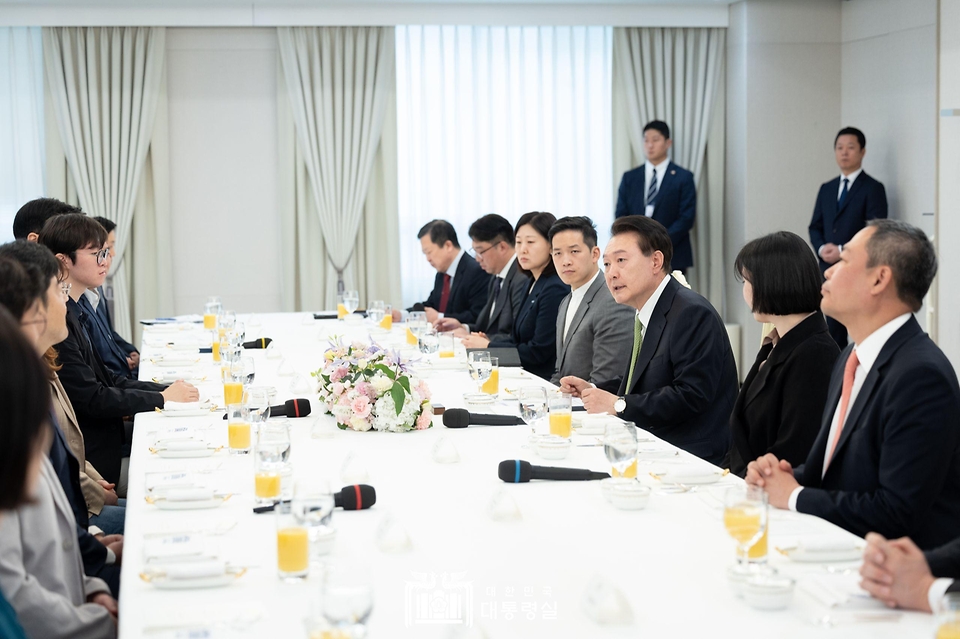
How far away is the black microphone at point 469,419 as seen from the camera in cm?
306

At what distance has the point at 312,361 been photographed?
467 cm

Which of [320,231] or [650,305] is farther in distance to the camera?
[320,231]

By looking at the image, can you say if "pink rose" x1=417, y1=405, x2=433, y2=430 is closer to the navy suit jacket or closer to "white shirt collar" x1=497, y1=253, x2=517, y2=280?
"white shirt collar" x1=497, y1=253, x2=517, y2=280

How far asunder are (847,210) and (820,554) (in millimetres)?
6219

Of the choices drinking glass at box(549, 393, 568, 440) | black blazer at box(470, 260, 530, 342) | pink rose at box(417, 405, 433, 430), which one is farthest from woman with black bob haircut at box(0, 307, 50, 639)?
black blazer at box(470, 260, 530, 342)

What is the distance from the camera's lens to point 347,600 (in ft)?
4.46

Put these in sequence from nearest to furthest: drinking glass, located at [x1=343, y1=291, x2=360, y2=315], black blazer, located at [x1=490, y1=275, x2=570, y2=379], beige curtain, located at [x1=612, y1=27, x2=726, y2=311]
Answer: black blazer, located at [x1=490, y1=275, x2=570, y2=379] < drinking glass, located at [x1=343, y1=291, x2=360, y2=315] < beige curtain, located at [x1=612, y1=27, x2=726, y2=311]

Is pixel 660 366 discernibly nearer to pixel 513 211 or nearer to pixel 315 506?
pixel 315 506

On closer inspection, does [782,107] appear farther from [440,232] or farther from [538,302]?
[538,302]

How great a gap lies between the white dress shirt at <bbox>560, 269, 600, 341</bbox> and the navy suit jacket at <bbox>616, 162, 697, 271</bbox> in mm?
3844

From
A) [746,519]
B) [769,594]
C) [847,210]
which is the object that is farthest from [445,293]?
[769,594]

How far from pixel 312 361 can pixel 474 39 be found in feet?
15.0

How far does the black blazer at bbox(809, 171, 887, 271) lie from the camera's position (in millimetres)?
7422

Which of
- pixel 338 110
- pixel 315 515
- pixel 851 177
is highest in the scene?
pixel 338 110
